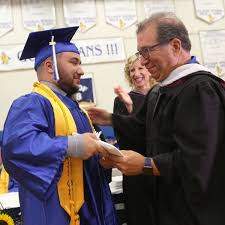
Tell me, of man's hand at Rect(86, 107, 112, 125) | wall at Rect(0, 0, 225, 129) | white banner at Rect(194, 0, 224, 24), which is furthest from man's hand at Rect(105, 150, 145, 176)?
white banner at Rect(194, 0, 224, 24)

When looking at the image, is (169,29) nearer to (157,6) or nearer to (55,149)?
(55,149)

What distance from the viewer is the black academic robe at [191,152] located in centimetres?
160

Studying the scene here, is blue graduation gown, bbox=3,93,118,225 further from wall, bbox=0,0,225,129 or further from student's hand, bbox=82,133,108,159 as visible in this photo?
wall, bbox=0,0,225,129

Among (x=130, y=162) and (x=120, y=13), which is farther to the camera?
(x=120, y=13)

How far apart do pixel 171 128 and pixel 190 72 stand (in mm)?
297

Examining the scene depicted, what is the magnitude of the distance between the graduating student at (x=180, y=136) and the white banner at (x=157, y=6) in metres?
3.59

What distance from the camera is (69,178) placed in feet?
5.71

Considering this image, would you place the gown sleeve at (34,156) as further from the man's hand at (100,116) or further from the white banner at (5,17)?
the white banner at (5,17)

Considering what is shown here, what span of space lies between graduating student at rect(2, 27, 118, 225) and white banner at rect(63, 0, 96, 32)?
3165 millimetres

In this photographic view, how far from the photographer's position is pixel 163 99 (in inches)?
74.5

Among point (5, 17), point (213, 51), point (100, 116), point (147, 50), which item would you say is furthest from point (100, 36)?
point (147, 50)

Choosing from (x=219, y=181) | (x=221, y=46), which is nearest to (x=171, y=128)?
(x=219, y=181)

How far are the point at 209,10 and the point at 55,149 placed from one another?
4.68m

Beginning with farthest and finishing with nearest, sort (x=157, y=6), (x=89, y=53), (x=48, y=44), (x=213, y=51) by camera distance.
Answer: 1. (x=213, y=51)
2. (x=157, y=6)
3. (x=89, y=53)
4. (x=48, y=44)
